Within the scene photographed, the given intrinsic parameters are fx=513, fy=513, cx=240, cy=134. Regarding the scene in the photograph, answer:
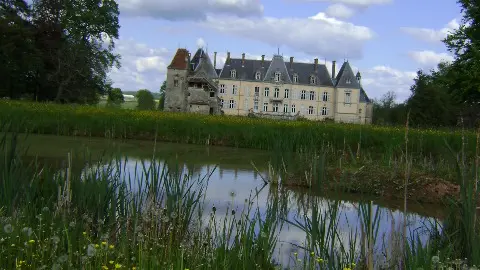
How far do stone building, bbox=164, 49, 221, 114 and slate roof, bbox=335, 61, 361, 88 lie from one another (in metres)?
15.2

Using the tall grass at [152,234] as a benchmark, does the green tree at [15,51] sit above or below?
above

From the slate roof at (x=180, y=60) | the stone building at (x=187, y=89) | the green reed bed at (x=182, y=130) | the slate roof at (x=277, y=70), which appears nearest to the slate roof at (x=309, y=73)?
the slate roof at (x=277, y=70)

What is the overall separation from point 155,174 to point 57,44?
3602cm

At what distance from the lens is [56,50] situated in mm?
37906

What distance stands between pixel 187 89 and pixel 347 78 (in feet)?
62.8

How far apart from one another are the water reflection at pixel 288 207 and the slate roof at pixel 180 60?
39129 mm

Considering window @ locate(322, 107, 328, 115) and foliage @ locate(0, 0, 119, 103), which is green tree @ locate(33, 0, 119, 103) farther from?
window @ locate(322, 107, 328, 115)

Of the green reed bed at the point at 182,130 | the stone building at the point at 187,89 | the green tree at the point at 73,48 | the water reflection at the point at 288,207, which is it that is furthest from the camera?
the stone building at the point at 187,89

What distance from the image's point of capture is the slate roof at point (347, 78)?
5825 cm

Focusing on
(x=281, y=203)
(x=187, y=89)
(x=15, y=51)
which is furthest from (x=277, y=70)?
(x=281, y=203)

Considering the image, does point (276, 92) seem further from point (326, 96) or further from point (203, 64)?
point (203, 64)

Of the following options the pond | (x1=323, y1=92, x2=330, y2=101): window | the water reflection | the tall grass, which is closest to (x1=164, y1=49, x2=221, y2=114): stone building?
(x1=323, y1=92, x2=330, y2=101): window

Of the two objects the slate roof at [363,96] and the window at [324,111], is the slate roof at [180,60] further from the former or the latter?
the slate roof at [363,96]

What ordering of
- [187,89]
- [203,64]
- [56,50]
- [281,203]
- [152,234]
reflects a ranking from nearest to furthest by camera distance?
[152,234] < [281,203] < [56,50] < [187,89] < [203,64]
